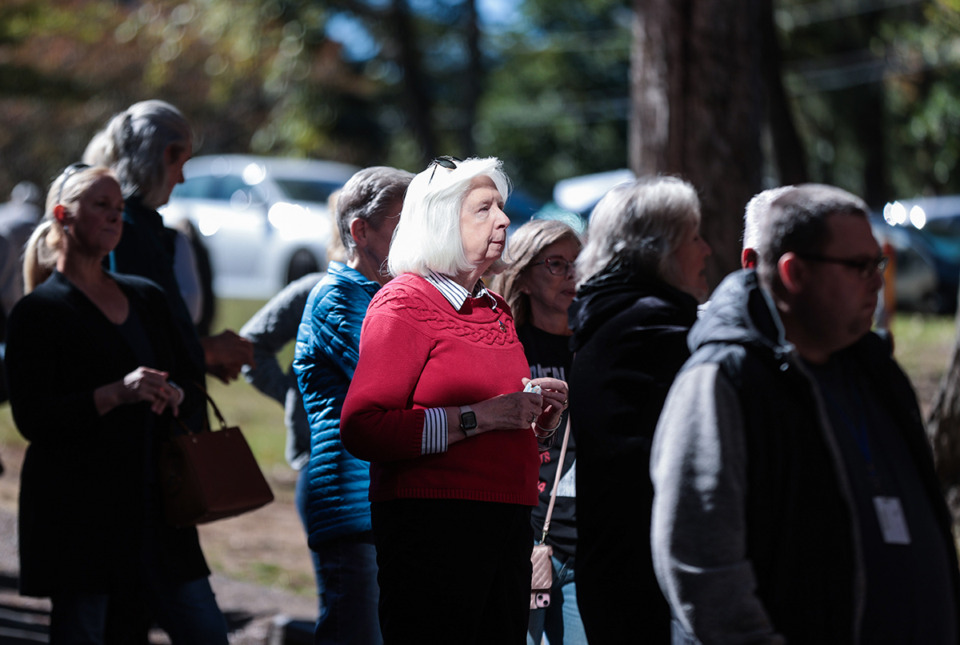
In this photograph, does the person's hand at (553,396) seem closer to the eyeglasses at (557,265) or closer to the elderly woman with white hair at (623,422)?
the elderly woman with white hair at (623,422)

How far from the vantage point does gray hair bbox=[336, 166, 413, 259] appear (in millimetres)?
3711

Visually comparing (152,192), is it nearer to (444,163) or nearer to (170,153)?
(170,153)

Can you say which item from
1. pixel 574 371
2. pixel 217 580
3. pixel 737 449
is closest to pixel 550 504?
pixel 574 371

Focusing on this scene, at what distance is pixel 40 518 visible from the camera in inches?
154

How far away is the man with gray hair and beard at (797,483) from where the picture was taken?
7.59 ft

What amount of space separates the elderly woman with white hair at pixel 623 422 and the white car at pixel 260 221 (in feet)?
38.3

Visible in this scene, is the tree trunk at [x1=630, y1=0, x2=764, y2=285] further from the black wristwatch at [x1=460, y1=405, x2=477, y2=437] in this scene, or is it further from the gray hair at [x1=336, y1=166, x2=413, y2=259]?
the black wristwatch at [x1=460, y1=405, x2=477, y2=437]

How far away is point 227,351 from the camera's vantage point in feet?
15.0

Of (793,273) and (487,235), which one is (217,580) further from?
(793,273)

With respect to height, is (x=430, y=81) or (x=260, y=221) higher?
(x=430, y=81)

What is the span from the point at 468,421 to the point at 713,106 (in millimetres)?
5007

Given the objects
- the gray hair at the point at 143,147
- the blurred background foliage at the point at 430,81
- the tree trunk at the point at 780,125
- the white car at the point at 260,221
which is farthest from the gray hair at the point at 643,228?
the blurred background foliage at the point at 430,81

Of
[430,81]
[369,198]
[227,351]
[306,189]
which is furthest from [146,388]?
[430,81]

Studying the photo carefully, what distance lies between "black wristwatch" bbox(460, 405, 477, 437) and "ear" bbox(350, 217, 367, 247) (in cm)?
93
